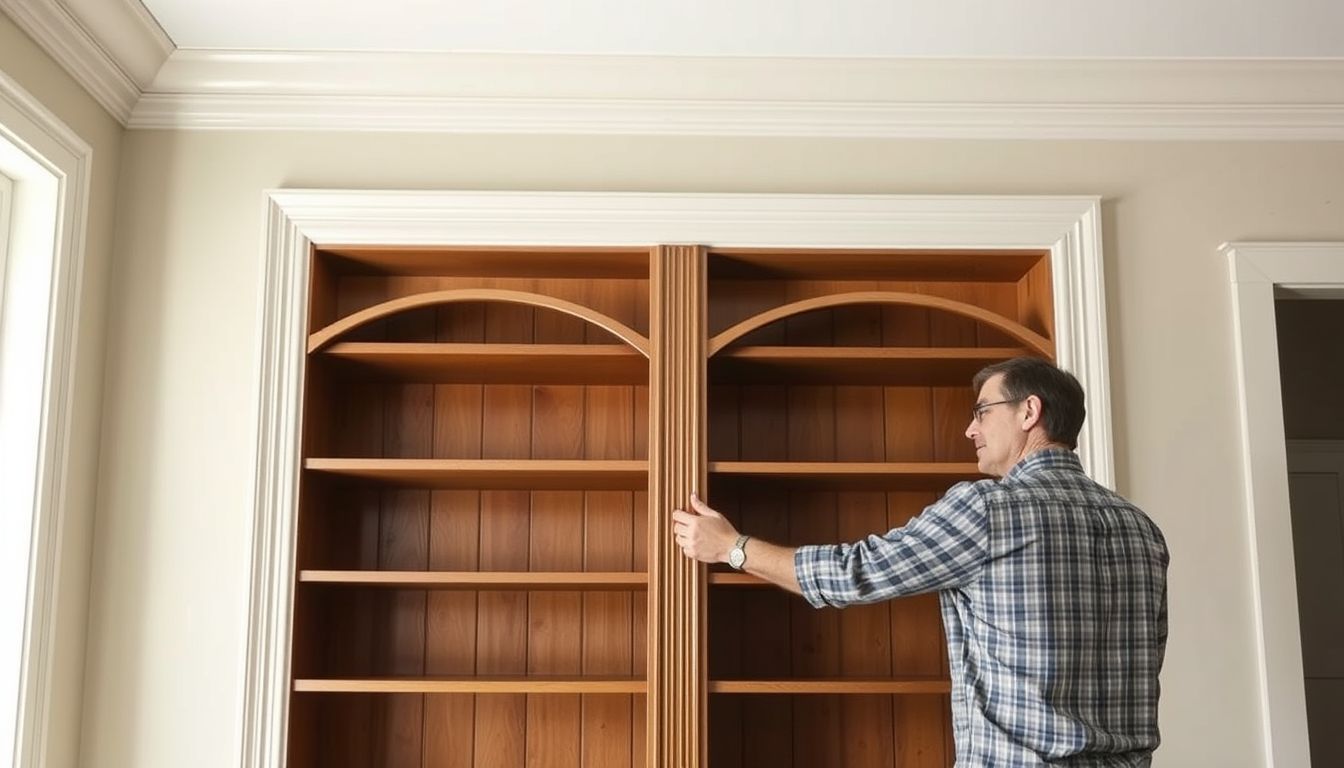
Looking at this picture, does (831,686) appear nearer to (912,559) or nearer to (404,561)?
(912,559)

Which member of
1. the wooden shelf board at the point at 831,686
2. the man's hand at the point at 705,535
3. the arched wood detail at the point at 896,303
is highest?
the arched wood detail at the point at 896,303

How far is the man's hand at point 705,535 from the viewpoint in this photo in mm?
2598

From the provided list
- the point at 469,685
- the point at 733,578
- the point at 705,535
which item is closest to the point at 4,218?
the point at 469,685

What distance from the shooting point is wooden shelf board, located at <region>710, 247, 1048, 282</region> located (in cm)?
290

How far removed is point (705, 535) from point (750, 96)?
3.55 feet

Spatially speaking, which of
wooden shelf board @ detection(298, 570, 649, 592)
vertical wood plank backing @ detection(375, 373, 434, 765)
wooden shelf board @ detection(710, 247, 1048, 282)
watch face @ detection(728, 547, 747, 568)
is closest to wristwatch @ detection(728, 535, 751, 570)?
watch face @ detection(728, 547, 747, 568)

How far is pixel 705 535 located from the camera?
8.57 ft

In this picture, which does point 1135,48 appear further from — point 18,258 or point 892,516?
point 18,258

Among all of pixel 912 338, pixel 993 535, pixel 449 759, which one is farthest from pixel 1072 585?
pixel 449 759

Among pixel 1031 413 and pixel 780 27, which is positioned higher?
pixel 780 27

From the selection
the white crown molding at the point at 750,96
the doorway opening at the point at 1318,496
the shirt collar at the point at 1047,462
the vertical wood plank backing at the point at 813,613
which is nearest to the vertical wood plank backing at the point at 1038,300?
the white crown molding at the point at 750,96

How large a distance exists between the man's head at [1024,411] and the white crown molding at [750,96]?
2.91 feet

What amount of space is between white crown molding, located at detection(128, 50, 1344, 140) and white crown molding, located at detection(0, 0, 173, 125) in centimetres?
7

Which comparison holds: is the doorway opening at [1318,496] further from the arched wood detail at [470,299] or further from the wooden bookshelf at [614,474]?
the arched wood detail at [470,299]
